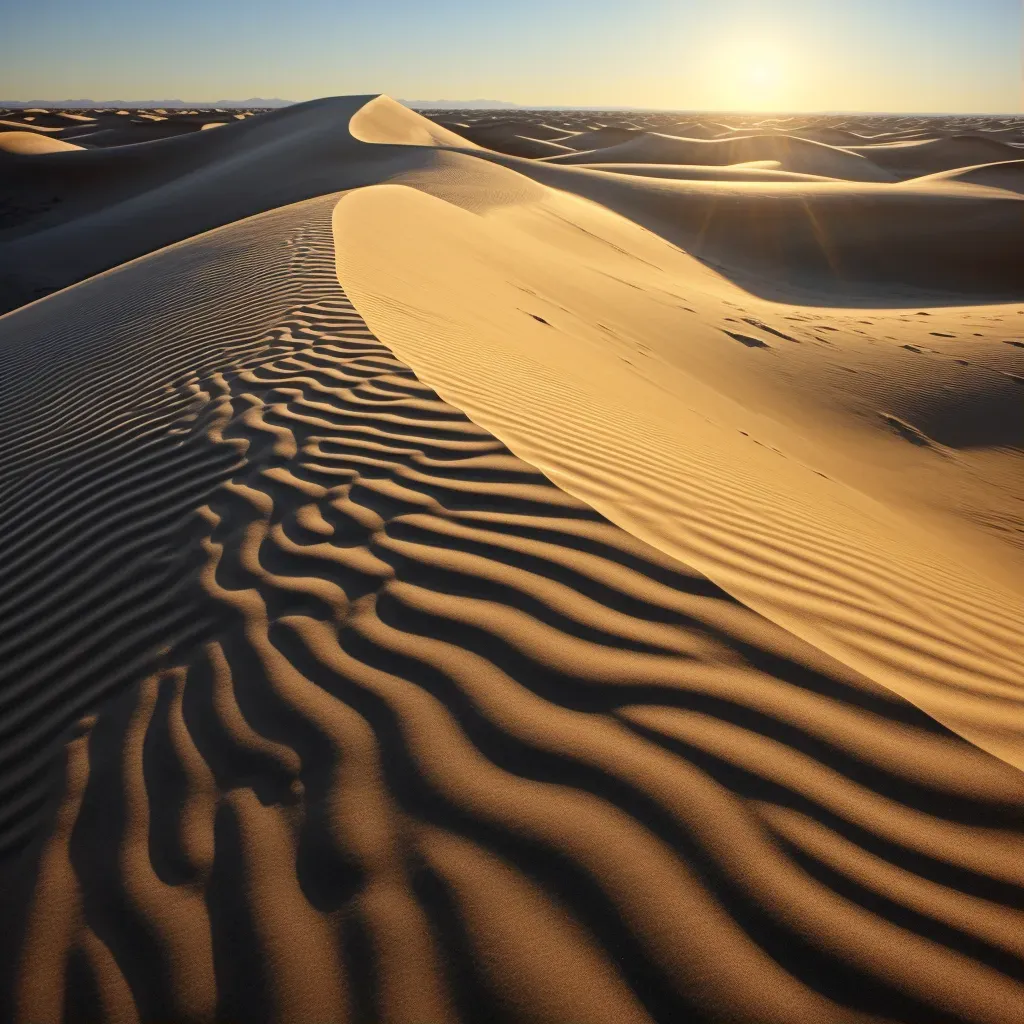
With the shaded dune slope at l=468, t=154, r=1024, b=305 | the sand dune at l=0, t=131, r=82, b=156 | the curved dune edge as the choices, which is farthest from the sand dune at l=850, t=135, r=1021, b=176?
the curved dune edge

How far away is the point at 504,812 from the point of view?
5.80 feet

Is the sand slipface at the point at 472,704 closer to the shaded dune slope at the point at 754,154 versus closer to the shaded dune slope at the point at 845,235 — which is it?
the shaded dune slope at the point at 845,235

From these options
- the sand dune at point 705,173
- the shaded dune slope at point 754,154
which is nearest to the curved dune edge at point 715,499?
the sand dune at point 705,173

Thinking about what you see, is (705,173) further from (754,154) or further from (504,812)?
(504,812)

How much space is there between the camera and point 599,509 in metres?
2.85

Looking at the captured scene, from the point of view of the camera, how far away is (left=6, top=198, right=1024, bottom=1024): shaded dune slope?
150cm

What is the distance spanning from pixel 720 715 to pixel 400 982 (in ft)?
3.13

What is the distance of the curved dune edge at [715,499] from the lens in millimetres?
2352

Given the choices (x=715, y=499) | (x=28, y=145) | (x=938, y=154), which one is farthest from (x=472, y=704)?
(x=938, y=154)

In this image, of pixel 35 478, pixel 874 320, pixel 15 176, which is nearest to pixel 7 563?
pixel 35 478

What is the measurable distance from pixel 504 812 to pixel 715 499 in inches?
79.3

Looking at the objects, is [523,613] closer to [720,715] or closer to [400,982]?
[720,715]

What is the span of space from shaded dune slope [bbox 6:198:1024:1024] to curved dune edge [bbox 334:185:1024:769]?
0.75 ft

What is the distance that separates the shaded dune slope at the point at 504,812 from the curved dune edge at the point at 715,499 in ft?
0.75
